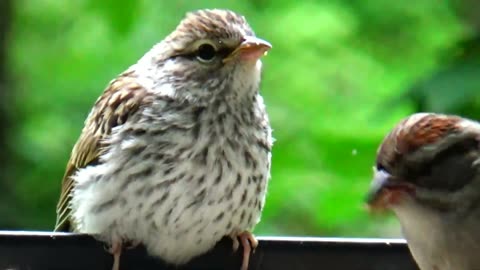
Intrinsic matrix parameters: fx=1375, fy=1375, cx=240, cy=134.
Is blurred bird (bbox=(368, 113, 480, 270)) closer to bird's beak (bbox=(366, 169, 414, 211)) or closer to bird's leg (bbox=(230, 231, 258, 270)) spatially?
bird's beak (bbox=(366, 169, 414, 211))

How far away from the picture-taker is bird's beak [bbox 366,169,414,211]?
294 centimetres

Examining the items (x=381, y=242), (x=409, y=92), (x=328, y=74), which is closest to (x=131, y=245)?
(x=381, y=242)

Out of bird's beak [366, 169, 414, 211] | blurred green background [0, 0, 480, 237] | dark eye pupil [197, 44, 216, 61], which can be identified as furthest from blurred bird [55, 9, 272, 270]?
blurred green background [0, 0, 480, 237]

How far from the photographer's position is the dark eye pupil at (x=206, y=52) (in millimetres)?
3684

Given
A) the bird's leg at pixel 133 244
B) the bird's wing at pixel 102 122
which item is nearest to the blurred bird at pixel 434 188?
the bird's leg at pixel 133 244

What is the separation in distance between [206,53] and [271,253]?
723mm

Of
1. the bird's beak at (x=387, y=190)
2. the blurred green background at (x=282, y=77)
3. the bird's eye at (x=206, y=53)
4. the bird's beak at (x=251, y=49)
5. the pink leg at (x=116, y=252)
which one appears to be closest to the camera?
the bird's beak at (x=387, y=190)

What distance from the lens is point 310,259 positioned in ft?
10.1

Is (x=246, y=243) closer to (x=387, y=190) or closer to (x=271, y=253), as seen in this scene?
(x=271, y=253)

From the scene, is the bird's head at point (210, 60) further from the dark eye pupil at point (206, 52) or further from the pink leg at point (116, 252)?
the pink leg at point (116, 252)

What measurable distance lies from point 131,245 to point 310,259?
2.11 feet

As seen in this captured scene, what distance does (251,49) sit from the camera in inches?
139

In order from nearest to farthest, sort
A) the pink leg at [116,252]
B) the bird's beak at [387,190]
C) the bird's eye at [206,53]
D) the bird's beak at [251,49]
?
the bird's beak at [387,190], the pink leg at [116,252], the bird's beak at [251,49], the bird's eye at [206,53]

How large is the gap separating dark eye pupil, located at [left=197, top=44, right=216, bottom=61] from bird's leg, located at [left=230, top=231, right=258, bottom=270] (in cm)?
49
